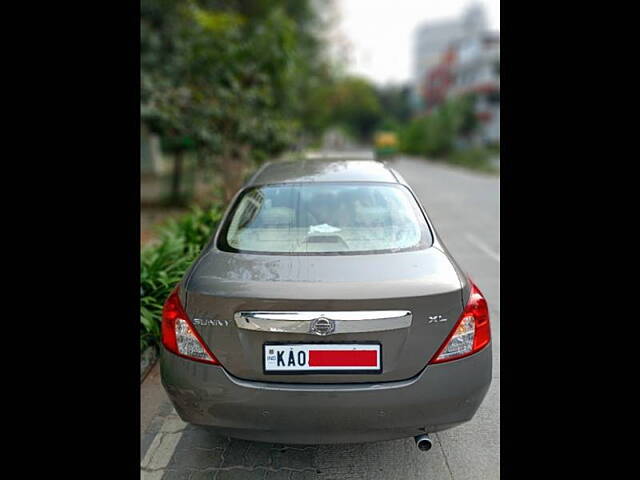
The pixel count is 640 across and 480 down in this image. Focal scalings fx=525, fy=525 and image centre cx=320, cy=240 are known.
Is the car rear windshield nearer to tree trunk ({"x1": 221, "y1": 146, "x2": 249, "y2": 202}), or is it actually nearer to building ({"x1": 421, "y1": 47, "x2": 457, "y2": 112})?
Answer: tree trunk ({"x1": 221, "y1": 146, "x2": 249, "y2": 202})

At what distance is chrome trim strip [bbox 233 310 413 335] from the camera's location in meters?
2.11

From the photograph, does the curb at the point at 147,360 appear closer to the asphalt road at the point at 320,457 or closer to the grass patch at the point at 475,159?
the asphalt road at the point at 320,457

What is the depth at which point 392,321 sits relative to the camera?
2123 millimetres

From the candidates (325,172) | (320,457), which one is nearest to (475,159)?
(325,172)

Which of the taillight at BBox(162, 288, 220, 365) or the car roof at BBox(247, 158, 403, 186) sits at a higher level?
the car roof at BBox(247, 158, 403, 186)

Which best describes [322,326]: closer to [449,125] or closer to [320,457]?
[320,457]

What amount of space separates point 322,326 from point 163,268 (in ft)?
9.41

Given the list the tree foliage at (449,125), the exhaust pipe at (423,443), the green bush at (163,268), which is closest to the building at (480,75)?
the tree foliage at (449,125)

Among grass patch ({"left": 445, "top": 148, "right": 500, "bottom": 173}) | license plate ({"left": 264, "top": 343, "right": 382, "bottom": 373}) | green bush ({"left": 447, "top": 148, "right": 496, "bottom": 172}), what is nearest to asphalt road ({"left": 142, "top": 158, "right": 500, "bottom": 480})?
license plate ({"left": 264, "top": 343, "right": 382, "bottom": 373})

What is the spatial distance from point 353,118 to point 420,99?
11.3 metres

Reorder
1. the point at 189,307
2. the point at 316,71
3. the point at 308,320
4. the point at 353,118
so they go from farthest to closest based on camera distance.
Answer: the point at 353,118, the point at 316,71, the point at 189,307, the point at 308,320

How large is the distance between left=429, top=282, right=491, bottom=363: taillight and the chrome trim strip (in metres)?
0.20
